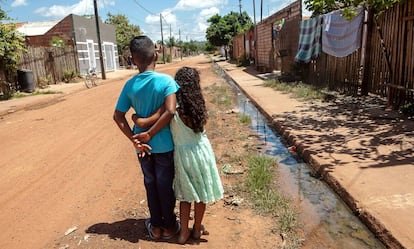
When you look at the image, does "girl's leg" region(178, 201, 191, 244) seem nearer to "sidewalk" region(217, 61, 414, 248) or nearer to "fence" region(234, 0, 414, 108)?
"sidewalk" region(217, 61, 414, 248)

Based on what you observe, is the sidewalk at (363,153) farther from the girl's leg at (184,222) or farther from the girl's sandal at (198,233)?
the girl's leg at (184,222)

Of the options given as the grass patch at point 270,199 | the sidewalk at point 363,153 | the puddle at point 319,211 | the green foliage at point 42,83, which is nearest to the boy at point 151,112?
the grass patch at point 270,199

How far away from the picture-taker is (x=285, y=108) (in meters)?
8.95

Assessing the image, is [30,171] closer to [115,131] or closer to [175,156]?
[115,131]

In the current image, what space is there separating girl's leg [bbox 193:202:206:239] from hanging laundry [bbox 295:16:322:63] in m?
10.1

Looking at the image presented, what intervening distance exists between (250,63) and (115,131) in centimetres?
2447

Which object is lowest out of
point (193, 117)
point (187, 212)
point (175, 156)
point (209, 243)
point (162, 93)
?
point (209, 243)

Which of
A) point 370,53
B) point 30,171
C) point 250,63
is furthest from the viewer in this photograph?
point 250,63

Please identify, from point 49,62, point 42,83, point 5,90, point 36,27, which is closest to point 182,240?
point 5,90

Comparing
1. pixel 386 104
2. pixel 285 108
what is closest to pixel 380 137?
pixel 386 104

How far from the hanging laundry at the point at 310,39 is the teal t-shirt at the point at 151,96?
10228mm

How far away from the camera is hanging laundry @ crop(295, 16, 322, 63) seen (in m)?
12.0

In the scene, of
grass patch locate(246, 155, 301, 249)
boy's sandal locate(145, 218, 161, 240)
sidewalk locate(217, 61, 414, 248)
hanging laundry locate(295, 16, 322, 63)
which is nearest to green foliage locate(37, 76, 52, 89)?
hanging laundry locate(295, 16, 322, 63)

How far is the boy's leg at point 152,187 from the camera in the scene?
3.00m
